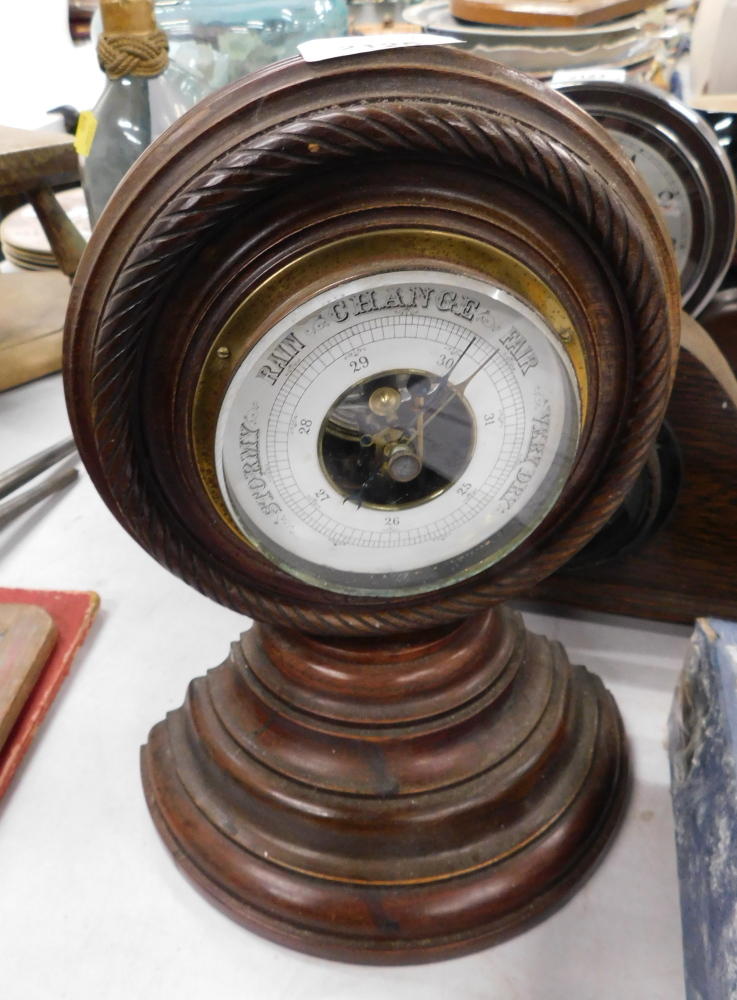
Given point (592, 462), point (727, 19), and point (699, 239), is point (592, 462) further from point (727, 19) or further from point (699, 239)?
point (727, 19)

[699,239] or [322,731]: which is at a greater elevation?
[699,239]

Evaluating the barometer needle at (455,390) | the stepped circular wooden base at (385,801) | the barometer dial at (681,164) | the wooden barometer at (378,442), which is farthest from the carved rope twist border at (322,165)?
the barometer dial at (681,164)

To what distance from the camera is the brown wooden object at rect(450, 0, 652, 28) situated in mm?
1942

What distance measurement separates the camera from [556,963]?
84 centimetres

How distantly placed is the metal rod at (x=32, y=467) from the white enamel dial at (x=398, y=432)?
3.10 feet

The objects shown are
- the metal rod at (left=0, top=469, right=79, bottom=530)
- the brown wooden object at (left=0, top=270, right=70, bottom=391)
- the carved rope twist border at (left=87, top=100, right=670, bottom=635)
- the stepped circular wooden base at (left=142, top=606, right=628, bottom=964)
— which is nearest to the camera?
the carved rope twist border at (left=87, top=100, right=670, bottom=635)

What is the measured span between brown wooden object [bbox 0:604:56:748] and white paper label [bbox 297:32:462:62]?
2.88 feet

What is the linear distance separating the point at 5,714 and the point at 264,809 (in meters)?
0.41

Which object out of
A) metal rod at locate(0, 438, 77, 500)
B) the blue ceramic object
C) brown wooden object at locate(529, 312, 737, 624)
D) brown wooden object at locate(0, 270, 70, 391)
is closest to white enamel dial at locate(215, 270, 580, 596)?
the blue ceramic object

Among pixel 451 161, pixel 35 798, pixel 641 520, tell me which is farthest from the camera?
pixel 641 520

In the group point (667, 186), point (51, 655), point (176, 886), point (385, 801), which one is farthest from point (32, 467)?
point (667, 186)

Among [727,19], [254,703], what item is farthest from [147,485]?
[727,19]

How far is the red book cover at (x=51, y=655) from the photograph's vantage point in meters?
1.06

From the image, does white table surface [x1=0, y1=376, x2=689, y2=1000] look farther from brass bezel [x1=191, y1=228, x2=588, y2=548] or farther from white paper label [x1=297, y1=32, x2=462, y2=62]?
white paper label [x1=297, y1=32, x2=462, y2=62]
